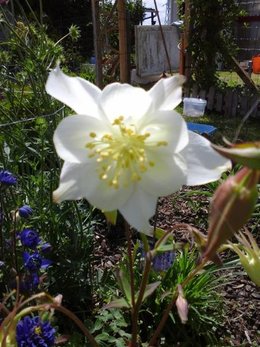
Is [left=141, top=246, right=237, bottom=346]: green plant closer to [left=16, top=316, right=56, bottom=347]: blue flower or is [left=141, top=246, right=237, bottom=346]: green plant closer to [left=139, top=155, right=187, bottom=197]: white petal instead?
[left=16, top=316, right=56, bottom=347]: blue flower

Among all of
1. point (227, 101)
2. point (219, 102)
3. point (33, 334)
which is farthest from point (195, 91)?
point (33, 334)

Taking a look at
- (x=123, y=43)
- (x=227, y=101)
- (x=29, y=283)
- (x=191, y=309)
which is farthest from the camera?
(x=227, y=101)

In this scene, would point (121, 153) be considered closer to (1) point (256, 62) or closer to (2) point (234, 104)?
(2) point (234, 104)

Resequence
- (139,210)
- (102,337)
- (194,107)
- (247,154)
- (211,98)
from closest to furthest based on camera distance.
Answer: (247,154) → (139,210) → (102,337) → (194,107) → (211,98)

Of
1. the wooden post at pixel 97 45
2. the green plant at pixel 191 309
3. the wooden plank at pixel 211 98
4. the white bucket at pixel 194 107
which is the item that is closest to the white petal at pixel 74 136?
the green plant at pixel 191 309

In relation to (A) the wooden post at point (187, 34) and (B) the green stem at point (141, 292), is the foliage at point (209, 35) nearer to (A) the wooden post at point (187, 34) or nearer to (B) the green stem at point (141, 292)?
(A) the wooden post at point (187, 34)
